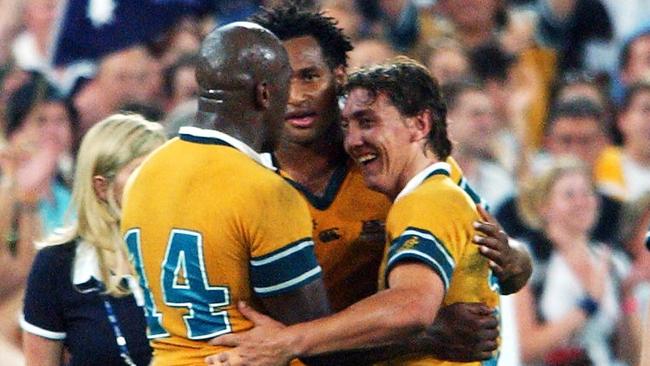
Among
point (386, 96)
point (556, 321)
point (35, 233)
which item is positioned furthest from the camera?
point (556, 321)

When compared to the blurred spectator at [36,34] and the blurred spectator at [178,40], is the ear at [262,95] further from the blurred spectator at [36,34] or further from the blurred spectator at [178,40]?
the blurred spectator at [36,34]

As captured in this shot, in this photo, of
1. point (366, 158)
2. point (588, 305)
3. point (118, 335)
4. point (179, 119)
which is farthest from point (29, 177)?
point (366, 158)

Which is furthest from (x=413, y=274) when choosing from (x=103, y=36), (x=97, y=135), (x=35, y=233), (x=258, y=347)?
(x=103, y=36)

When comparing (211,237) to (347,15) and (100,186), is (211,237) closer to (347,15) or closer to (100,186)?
(100,186)

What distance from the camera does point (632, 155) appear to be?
7.71 m

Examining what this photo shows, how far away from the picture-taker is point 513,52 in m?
8.34

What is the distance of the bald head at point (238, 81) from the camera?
11.4 feet

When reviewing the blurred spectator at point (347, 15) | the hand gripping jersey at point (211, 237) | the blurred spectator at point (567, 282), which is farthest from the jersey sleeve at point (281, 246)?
the blurred spectator at point (347, 15)

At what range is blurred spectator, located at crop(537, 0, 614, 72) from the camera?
8430mm

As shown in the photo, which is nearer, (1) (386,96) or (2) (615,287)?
(1) (386,96)

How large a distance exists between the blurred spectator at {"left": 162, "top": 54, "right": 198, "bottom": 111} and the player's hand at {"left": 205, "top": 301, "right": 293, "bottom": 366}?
3734 millimetres

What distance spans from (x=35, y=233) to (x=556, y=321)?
228cm

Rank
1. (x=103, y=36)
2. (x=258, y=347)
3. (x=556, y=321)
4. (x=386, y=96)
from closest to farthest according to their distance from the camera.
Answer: (x=258, y=347), (x=386, y=96), (x=556, y=321), (x=103, y=36)

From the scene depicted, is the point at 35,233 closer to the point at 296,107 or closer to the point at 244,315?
the point at 296,107
